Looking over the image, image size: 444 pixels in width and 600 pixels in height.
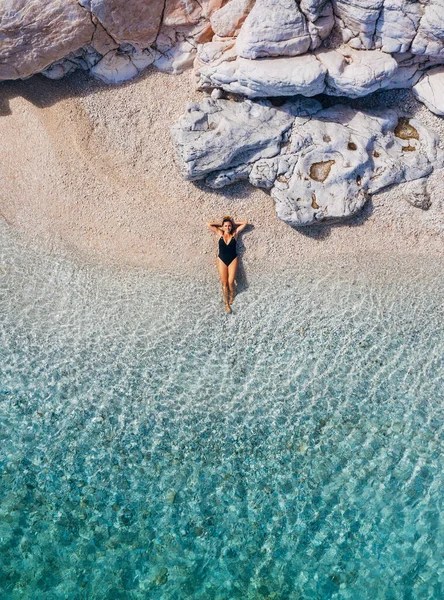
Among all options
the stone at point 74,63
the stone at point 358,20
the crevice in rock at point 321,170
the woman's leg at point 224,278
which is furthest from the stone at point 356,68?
the stone at point 74,63

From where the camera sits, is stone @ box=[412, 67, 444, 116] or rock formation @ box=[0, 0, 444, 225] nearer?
rock formation @ box=[0, 0, 444, 225]

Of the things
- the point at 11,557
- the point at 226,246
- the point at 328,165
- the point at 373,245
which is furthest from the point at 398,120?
the point at 11,557

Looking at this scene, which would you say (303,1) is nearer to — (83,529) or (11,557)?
(83,529)

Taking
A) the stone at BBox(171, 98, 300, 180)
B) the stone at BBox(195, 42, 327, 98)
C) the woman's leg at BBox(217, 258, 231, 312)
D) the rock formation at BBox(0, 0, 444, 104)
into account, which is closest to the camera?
the rock formation at BBox(0, 0, 444, 104)

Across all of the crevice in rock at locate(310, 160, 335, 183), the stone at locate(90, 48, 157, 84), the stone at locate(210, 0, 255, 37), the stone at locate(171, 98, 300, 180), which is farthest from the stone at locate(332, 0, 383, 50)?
the stone at locate(90, 48, 157, 84)

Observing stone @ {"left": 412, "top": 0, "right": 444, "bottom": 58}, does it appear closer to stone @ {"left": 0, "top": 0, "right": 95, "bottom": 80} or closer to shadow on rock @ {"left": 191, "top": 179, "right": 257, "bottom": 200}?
shadow on rock @ {"left": 191, "top": 179, "right": 257, "bottom": 200}

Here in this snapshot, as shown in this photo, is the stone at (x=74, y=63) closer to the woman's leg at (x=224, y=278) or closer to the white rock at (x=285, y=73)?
the white rock at (x=285, y=73)
